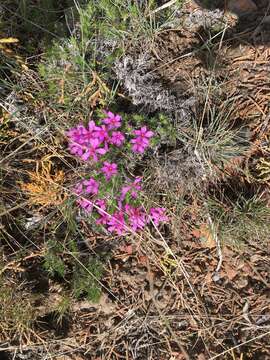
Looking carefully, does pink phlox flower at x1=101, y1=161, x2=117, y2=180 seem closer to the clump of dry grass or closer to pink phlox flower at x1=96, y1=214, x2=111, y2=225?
pink phlox flower at x1=96, y1=214, x2=111, y2=225

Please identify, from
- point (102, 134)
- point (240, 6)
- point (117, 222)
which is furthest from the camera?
point (240, 6)

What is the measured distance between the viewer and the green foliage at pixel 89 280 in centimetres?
273

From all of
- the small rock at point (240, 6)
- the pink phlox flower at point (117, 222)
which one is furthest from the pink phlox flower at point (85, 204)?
the small rock at point (240, 6)

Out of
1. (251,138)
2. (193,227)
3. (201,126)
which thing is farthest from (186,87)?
(193,227)

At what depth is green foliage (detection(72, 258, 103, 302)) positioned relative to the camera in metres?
2.73

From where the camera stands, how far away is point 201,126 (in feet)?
9.11

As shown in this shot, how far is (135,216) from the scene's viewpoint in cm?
271

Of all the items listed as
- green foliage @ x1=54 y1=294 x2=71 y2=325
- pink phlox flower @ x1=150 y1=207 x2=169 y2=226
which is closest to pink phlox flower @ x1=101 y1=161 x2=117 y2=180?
pink phlox flower @ x1=150 y1=207 x2=169 y2=226

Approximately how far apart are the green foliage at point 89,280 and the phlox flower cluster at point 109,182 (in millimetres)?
255

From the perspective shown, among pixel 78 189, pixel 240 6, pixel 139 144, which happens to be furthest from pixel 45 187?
pixel 240 6

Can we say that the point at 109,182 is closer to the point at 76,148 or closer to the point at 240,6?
the point at 76,148

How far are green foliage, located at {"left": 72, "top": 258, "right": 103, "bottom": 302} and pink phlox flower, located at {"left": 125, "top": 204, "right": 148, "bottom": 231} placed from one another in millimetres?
323

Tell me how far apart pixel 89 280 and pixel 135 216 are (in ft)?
1.55

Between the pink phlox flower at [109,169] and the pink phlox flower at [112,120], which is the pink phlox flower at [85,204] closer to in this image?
the pink phlox flower at [109,169]
